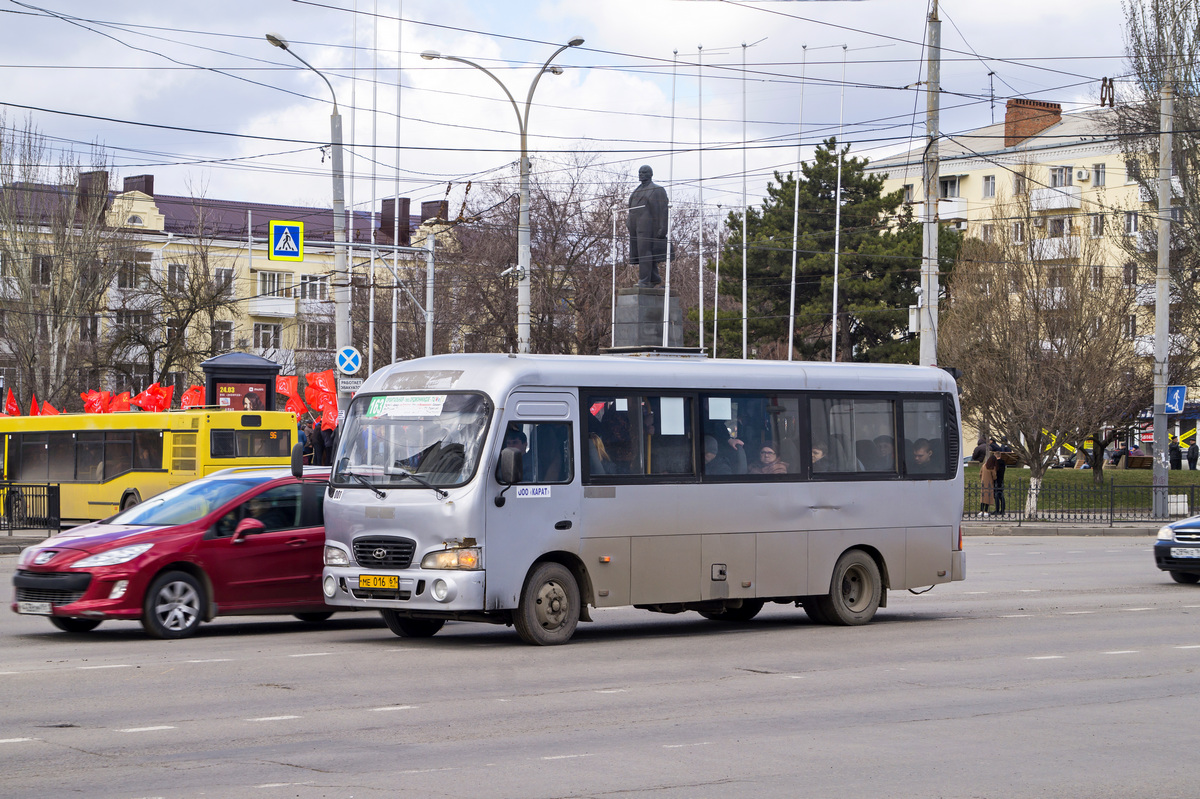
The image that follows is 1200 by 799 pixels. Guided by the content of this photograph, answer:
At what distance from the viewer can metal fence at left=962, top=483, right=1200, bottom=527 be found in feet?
123

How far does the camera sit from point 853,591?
51.6 feet

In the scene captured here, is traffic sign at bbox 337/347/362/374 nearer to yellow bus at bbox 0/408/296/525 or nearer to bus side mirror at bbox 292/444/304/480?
yellow bus at bbox 0/408/296/525

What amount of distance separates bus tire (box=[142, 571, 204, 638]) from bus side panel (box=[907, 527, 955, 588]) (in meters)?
7.38

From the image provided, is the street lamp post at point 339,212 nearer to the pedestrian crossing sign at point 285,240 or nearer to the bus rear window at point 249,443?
the pedestrian crossing sign at point 285,240

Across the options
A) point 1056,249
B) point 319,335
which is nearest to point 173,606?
point 1056,249

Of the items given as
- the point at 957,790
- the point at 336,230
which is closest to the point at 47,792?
the point at 957,790

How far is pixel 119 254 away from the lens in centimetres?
5697

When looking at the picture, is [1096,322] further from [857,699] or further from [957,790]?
[957,790]

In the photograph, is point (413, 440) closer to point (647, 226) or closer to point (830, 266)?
point (647, 226)

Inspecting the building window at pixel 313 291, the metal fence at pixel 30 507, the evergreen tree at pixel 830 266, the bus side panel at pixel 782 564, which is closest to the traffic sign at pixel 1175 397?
the evergreen tree at pixel 830 266

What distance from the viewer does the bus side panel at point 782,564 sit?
14758 millimetres

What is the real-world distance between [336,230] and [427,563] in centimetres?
1702

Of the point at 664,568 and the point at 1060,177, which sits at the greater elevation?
the point at 1060,177

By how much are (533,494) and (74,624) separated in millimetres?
4625
